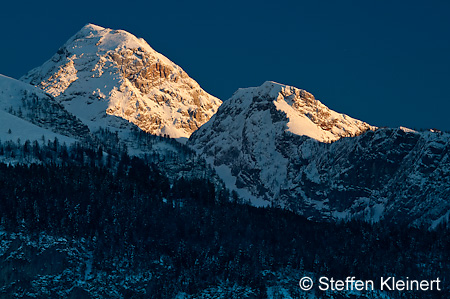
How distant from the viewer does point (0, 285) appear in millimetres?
196625

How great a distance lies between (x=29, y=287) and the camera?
653ft

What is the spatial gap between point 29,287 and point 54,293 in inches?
218

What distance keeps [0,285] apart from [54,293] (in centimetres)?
1161

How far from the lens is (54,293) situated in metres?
199

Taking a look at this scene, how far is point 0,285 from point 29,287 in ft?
20.5
